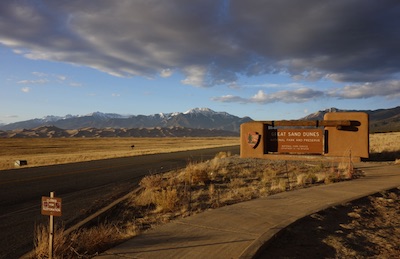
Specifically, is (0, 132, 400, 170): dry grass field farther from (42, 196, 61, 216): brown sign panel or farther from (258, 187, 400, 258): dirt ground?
(42, 196, 61, 216): brown sign panel

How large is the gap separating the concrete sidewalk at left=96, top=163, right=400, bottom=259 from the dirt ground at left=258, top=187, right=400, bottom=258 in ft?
0.69

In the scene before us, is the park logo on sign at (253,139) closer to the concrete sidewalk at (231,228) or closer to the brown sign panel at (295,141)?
the brown sign panel at (295,141)

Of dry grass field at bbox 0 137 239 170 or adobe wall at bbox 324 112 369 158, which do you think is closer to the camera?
adobe wall at bbox 324 112 369 158

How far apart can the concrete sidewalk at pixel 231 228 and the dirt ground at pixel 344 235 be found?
8.3 inches

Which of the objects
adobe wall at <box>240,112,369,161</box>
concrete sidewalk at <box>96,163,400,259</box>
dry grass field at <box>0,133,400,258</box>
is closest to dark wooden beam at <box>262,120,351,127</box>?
adobe wall at <box>240,112,369,161</box>

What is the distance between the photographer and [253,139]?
20.9 meters

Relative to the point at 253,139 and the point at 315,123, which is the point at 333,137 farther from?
the point at 253,139

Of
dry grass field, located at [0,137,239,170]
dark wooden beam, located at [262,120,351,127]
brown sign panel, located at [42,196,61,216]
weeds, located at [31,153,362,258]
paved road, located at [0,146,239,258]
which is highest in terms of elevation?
dark wooden beam, located at [262,120,351,127]

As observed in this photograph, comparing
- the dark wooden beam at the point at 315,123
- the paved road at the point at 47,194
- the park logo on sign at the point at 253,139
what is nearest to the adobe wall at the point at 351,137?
the dark wooden beam at the point at 315,123

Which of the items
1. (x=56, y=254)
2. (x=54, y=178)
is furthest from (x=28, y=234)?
(x=54, y=178)

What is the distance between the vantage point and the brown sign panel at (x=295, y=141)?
19516 millimetres

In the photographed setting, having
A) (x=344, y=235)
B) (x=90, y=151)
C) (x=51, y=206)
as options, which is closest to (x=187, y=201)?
(x=344, y=235)

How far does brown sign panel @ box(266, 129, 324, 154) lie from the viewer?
19.5 m

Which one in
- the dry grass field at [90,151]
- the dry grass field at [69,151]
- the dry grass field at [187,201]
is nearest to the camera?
the dry grass field at [187,201]
